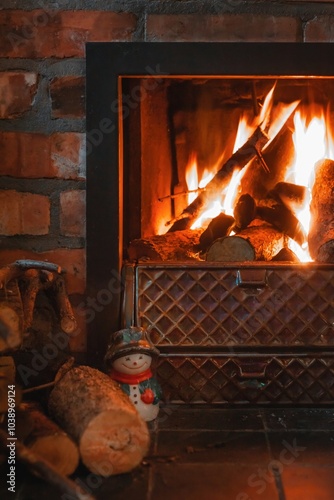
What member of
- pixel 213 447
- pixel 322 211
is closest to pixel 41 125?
pixel 322 211

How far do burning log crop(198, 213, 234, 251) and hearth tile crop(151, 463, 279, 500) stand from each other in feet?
2.35

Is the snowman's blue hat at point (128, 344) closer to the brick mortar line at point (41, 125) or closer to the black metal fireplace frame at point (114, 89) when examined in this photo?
the black metal fireplace frame at point (114, 89)

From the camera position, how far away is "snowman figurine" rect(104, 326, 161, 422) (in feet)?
5.38

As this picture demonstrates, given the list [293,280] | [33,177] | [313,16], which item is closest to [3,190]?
[33,177]

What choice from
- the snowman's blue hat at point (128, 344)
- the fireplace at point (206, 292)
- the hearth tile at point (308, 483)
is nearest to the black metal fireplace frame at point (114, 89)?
the fireplace at point (206, 292)

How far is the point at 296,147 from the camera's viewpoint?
208 centimetres

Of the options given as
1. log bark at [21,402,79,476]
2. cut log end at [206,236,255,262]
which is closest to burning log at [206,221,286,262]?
cut log end at [206,236,255,262]

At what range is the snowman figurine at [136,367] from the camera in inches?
64.6

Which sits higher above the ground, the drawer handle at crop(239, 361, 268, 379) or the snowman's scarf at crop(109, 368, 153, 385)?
the drawer handle at crop(239, 361, 268, 379)

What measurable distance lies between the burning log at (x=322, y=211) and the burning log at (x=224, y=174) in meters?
0.19

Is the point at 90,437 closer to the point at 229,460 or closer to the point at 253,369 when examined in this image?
the point at 229,460

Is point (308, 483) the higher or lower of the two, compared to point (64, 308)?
lower

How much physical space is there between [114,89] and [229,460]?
94 cm

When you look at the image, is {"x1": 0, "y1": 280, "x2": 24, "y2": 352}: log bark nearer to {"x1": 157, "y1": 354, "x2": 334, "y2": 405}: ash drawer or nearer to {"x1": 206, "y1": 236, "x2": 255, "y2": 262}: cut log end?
{"x1": 157, "y1": 354, "x2": 334, "y2": 405}: ash drawer
